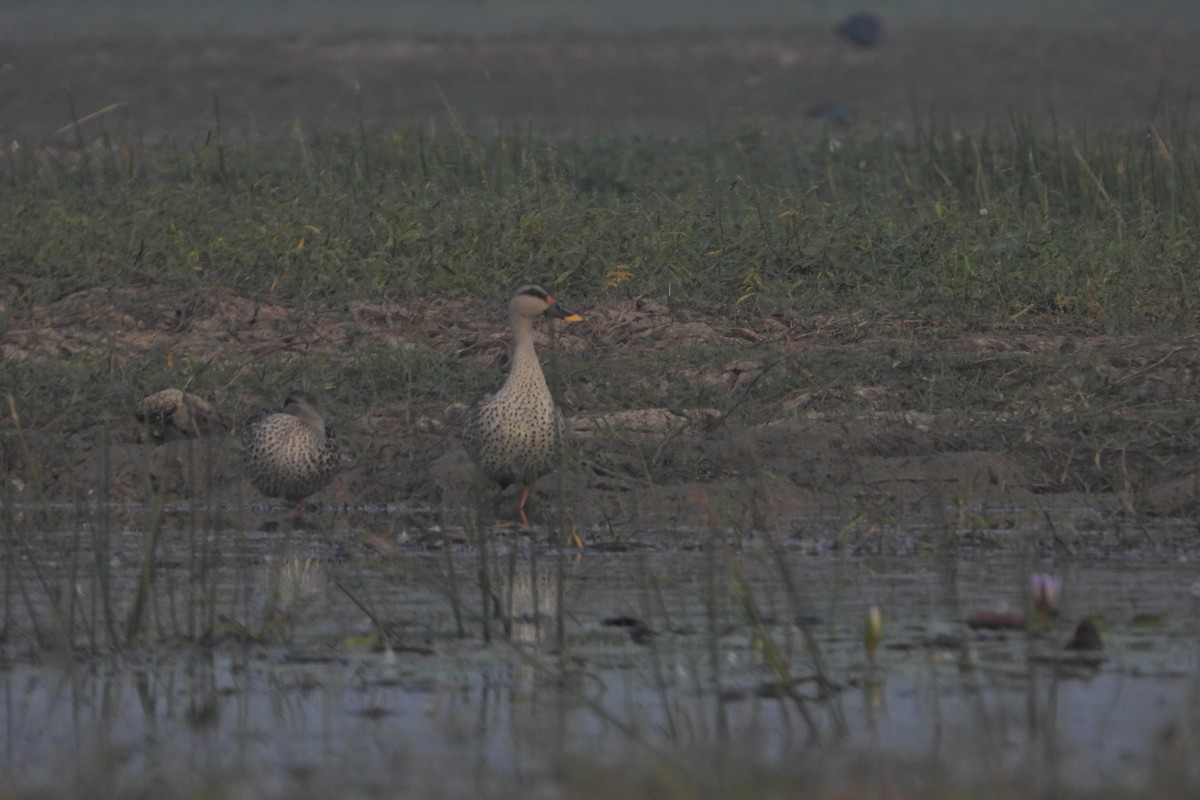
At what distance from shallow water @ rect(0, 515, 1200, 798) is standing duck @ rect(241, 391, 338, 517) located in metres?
1.28

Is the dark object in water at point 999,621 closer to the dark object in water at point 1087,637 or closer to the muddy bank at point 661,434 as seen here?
the dark object in water at point 1087,637

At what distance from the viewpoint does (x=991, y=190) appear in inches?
500

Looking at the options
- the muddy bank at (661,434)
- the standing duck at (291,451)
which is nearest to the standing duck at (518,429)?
the muddy bank at (661,434)

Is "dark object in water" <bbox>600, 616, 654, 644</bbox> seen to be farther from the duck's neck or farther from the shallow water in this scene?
the duck's neck

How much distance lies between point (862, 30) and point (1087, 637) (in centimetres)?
2966

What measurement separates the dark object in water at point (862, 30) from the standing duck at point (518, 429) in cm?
2659

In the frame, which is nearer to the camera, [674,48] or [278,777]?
[278,777]

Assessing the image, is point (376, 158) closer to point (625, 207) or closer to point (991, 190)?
A: point (625, 207)

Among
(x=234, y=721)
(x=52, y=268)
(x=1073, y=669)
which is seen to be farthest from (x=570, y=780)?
(x=52, y=268)

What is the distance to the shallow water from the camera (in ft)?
14.3

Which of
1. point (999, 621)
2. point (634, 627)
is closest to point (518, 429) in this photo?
point (634, 627)

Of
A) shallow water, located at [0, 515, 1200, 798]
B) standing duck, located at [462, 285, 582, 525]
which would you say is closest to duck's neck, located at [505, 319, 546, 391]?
standing duck, located at [462, 285, 582, 525]

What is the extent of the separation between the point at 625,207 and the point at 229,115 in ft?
50.6

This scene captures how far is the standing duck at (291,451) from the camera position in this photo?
815cm
